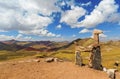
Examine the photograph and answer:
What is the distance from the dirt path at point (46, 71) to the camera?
103 ft

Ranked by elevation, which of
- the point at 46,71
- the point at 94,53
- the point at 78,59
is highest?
the point at 94,53

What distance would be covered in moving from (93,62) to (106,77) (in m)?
4.97

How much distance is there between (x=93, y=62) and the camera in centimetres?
3875

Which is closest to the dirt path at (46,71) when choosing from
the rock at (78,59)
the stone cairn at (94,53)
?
the rock at (78,59)

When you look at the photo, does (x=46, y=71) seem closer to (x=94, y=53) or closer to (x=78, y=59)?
(x=78, y=59)

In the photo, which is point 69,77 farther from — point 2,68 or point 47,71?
point 2,68

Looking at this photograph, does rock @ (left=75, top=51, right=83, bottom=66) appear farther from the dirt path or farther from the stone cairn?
the dirt path

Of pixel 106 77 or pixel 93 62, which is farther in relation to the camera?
pixel 93 62

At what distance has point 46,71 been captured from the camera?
1329 inches

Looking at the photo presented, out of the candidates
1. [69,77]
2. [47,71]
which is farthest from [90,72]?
[47,71]

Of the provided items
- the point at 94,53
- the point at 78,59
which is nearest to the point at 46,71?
the point at 78,59

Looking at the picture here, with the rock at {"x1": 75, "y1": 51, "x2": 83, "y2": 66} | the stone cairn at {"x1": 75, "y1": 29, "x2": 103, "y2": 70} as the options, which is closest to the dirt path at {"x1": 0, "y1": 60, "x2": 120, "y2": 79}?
the rock at {"x1": 75, "y1": 51, "x2": 83, "y2": 66}

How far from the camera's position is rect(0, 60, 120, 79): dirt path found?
31.4m

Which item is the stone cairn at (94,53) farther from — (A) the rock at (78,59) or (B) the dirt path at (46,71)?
(B) the dirt path at (46,71)
